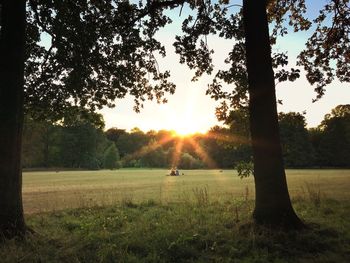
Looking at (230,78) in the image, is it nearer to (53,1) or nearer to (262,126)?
(262,126)

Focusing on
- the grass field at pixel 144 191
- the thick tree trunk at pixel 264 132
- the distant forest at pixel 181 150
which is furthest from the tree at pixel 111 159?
the thick tree trunk at pixel 264 132

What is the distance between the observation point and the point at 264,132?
9508mm

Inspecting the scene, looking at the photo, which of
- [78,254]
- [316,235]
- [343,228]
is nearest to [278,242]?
[316,235]

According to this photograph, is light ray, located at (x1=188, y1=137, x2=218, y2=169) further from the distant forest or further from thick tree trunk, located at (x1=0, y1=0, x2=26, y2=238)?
thick tree trunk, located at (x1=0, y1=0, x2=26, y2=238)

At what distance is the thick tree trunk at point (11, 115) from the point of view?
9.01m

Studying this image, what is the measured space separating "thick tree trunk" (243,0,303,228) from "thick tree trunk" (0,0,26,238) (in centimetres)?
559

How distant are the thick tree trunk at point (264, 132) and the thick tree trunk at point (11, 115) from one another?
5593mm

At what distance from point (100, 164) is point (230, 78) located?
10644cm

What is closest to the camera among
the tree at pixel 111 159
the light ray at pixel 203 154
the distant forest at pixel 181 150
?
the distant forest at pixel 181 150

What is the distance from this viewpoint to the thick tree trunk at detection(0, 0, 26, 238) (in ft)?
29.6

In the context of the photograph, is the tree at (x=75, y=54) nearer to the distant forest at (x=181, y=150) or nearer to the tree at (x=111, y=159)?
the distant forest at (x=181, y=150)

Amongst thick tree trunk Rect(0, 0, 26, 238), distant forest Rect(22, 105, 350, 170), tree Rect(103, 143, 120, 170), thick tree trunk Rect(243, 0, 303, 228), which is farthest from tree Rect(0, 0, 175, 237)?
tree Rect(103, 143, 120, 170)

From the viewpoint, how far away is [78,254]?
7.35 m

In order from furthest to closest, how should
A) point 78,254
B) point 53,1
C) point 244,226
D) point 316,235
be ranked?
point 53,1
point 244,226
point 316,235
point 78,254
